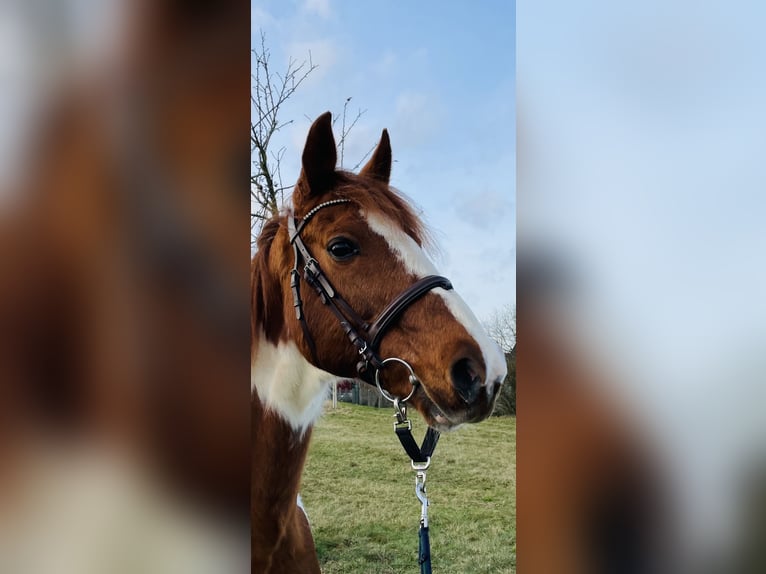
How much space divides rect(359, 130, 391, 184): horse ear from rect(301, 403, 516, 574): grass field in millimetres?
892

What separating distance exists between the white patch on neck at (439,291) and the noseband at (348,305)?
0.12 feet

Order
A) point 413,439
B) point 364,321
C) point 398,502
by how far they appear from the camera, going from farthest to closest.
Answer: point 398,502, point 364,321, point 413,439

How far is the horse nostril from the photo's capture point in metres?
1.09

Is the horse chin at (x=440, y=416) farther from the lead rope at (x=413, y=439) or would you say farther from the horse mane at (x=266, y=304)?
the horse mane at (x=266, y=304)

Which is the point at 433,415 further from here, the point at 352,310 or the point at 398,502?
the point at 398,502

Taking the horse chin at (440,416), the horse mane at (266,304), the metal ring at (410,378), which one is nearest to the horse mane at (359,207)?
the horse mane at (266,304)

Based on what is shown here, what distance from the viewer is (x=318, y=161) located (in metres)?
1.29

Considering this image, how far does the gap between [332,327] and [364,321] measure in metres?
0.08

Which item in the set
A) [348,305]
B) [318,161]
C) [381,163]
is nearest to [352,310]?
[348,305]
